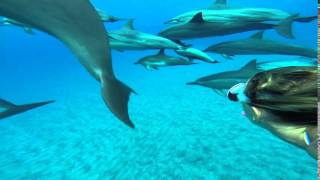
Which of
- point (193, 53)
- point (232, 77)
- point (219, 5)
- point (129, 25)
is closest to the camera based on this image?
point (219, 5)

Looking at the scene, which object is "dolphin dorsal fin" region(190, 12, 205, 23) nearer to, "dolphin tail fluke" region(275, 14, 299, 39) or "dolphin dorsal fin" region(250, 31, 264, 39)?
"dolphin tail fluke" region(275, 14, 299, 39)

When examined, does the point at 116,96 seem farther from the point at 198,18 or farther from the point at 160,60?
the point at 160,60

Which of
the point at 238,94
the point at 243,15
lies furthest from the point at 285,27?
the point at 238,94

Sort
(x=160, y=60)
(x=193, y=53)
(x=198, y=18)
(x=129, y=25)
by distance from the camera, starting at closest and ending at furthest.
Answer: (x=198, y=18)
(x=193, y=53)
(x=129, y=25)
(x=160, y=60)

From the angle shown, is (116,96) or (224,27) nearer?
(116,96)

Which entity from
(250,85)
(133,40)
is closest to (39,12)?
(250,85)

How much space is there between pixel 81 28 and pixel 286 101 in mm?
1325

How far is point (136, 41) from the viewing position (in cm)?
363

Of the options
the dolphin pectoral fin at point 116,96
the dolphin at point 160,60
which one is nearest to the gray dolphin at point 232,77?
the dolphin at point 160,60

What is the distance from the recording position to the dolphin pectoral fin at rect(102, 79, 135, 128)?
188cm

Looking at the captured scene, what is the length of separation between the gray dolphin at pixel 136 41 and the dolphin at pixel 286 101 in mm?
2639

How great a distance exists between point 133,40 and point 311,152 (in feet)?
9.56

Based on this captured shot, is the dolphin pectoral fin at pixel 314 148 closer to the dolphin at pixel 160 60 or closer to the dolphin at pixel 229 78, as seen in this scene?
the dolphin at pixel 229 78

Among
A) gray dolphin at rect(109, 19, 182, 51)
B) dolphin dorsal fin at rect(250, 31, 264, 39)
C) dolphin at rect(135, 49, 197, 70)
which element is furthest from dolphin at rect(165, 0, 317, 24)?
dolphin at rect(135, 49, 197, 70)
